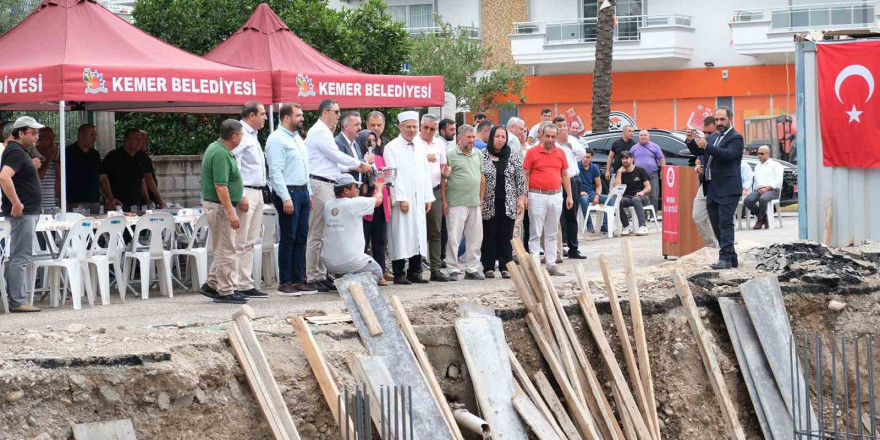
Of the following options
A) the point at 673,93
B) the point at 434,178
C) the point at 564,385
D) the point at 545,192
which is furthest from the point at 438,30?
the point at 564,385

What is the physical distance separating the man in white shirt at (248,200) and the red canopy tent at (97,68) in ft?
4.94

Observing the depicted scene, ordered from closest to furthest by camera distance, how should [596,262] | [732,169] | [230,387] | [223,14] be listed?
[230,387]
[732,169]
[596,262]
[223,14]

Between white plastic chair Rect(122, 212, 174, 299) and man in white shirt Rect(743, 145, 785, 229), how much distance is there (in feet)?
35.7

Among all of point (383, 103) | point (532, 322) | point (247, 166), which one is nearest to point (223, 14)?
point (383, 103)

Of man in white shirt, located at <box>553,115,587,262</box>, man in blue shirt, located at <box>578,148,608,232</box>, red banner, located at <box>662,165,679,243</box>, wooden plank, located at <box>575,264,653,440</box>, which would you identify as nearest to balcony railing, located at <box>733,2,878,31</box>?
man in blue shirt, located at <box>578,148,608,232</box>

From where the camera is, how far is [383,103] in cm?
1491

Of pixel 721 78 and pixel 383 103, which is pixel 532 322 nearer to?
pixel 383 103

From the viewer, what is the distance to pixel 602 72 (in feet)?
81.6

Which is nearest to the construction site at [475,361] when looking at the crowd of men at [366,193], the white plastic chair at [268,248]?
the crowd of men at [366,193]

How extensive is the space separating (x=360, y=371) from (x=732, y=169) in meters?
6.02

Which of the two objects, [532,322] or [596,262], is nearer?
[532,322]

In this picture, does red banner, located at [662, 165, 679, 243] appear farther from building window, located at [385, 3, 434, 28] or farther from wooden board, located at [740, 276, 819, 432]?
building window, located at [385, 3, 434, 28]

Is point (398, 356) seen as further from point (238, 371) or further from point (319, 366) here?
point (238, 371)

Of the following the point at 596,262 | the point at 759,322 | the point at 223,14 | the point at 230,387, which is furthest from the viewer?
Result: the point at 223,14
